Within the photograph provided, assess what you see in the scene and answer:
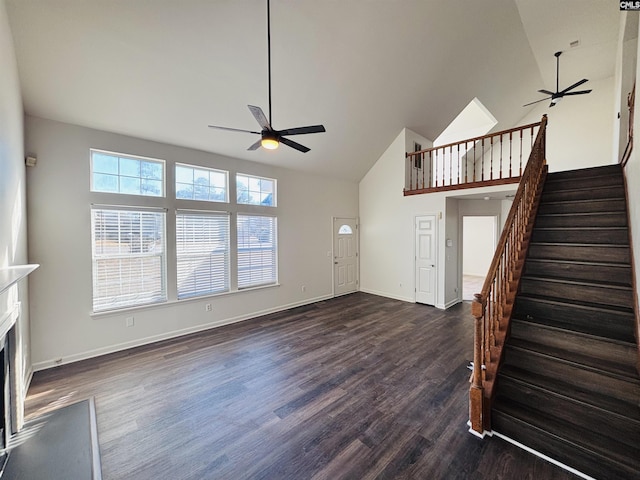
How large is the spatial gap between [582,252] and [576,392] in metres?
1.54

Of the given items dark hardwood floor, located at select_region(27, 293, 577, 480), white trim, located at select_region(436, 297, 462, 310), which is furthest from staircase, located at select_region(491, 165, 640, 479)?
white trim, located at select_region(436, 297, 462, 310)

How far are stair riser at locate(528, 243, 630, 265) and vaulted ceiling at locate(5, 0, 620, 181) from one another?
11.4 feet

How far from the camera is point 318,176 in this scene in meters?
6.30

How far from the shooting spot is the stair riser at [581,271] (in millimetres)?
→ 2457

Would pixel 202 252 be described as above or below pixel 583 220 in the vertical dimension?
below

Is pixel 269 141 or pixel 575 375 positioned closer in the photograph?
pixel 575 375

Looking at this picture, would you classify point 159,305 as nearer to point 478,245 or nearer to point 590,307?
point 590,307

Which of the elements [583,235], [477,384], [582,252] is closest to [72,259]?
[477,384]

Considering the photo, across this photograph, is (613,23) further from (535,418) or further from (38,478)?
(38,478)

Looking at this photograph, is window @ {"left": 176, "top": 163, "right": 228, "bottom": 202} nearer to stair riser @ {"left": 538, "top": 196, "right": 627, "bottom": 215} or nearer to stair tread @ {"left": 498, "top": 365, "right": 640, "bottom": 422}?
stair tread @ {"left": 498, "top": 365, "right": 640, "bottom": 422}

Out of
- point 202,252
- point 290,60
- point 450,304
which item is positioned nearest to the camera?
point 290,60

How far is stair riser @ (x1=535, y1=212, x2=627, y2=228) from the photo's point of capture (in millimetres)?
2840

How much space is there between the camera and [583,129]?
20.4 feet

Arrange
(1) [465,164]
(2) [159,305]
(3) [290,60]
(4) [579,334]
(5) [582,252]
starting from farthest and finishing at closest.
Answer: (1) [465,164] → (2) [159,305] → (3) [290,60] → (5) [582,252] → (4) [579,334]
